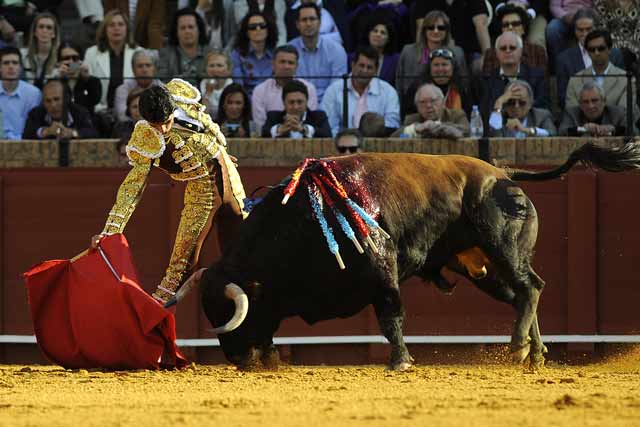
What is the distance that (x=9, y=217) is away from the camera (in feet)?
29.2

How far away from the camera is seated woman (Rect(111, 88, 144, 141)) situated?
29.2 feet

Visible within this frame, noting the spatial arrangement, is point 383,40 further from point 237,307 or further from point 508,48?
point 237,307

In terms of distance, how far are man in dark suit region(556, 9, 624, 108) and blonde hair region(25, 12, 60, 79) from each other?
3364 millimetres

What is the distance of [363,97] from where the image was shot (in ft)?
29.4

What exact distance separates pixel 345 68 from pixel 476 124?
105cm

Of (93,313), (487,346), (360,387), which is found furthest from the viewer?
(487,346)

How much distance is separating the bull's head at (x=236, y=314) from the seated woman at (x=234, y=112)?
241cm

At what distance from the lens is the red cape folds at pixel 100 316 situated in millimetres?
6730

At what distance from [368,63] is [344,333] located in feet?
5.74

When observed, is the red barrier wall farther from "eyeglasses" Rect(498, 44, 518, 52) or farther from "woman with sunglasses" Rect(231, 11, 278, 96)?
"woman with sunglasses" Rect(231, 11, 278, 96)

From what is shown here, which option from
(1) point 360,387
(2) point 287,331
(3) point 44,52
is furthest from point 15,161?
(1) point 360,387

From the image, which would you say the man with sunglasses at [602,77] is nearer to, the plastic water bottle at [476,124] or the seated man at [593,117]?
the seated man at [593,117]

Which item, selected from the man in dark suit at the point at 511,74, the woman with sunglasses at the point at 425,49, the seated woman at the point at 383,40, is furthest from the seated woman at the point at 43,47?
the man in dark suit at the point at 511,74

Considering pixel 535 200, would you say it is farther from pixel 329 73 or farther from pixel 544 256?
pixel 329 73
